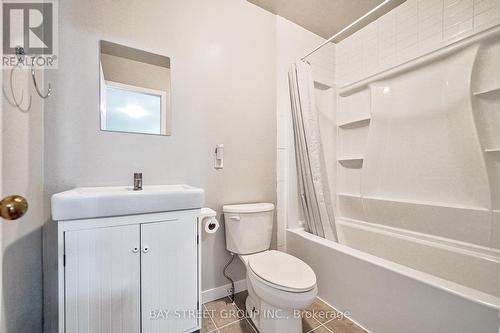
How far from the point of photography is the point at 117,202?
90 centimetres

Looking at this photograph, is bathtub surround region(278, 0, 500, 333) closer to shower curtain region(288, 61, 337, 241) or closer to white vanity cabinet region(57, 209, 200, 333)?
shower curtain region(288, 61, 337, 241)

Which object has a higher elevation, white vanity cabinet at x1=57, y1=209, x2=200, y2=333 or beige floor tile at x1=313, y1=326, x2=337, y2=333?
white vanity cabinet at x1=57, y1=209, x2=200, y2=333

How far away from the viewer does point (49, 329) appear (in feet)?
3.53

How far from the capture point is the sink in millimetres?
819

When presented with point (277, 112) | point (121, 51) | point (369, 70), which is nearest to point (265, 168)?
point (277, 112)

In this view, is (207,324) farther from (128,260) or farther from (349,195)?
(349,195)

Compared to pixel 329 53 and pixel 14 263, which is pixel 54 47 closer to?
pixel 14 263

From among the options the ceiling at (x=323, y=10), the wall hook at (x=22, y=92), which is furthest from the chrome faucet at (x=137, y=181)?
the ceiling at (x=323, y=10)

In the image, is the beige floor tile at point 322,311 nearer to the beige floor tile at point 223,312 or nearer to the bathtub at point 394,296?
the bathtub at point 394,296

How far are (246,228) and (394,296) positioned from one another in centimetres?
91

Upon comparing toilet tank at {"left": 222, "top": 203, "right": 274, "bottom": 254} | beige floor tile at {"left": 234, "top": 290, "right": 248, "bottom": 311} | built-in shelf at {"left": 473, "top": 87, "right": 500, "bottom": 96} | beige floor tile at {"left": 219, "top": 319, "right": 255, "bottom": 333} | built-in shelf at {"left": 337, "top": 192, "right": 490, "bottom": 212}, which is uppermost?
built-in shelf at {"left": 473, "top": 87, "right": 500, "bottom": 96}

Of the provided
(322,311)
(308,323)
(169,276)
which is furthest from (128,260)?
(322,311)

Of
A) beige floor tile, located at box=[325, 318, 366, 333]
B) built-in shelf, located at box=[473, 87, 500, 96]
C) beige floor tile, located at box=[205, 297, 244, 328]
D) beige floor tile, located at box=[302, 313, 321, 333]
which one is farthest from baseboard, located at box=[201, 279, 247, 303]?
built-in shelf, located at box=[473, 87, 500, 96]

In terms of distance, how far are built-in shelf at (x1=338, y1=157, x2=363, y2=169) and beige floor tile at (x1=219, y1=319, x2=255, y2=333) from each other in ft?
5.54
